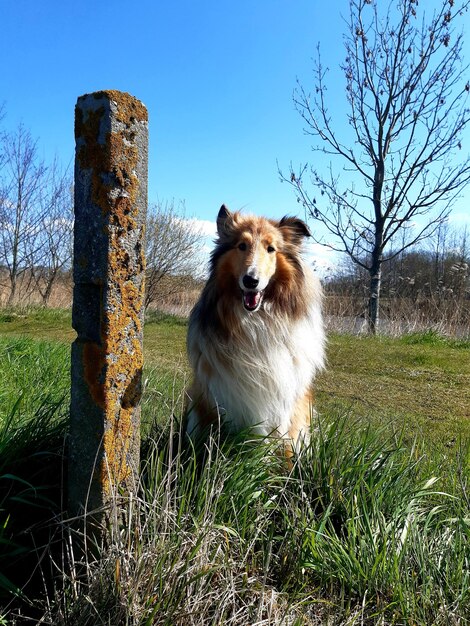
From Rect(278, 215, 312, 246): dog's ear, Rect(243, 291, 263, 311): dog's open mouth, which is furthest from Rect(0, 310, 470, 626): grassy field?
Rect(278, 215, 312, 246): dog's ear

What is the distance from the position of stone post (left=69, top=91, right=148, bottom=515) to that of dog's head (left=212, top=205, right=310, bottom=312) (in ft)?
4.21

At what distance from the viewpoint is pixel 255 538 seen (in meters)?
1.91

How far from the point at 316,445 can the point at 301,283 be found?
1.19 m

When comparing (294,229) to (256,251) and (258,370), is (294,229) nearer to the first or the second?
(256,251)

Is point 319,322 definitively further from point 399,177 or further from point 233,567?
point 399,177

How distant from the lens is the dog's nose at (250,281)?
2.93 meters

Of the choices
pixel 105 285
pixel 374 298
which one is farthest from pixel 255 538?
pixel 374 298

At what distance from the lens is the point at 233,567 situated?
1763 mm

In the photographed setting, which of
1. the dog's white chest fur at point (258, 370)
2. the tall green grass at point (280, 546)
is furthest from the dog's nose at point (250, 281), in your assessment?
the tall green grass at point (280, 546)

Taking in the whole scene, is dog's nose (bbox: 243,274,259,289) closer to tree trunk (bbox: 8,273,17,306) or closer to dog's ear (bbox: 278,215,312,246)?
dog's ear (bbox: 278,215,312,246)

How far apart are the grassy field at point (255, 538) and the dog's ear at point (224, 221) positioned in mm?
1504

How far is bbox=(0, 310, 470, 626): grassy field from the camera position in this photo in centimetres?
157

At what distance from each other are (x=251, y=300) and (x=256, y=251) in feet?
1.22

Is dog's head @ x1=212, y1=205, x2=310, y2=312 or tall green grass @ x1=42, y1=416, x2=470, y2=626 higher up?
dog's head @ x1=212, y1=205, x2=310, y2=312
